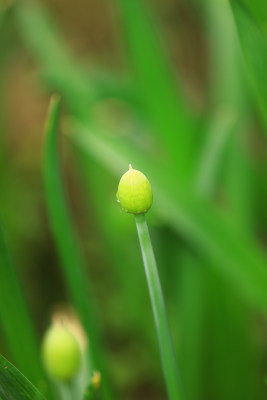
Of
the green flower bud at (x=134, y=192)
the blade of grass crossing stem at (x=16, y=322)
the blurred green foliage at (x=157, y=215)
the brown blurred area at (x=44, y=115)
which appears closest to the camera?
the green flower bud at (x=134, y=192)

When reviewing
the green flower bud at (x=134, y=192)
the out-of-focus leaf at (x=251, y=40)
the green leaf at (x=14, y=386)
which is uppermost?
the out-of-focus leaf at (x=251, y=40)

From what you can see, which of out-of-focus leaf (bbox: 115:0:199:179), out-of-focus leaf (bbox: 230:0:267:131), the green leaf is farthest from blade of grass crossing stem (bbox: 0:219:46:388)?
out-of-focus leaf (bbox: 115:0:199:179)

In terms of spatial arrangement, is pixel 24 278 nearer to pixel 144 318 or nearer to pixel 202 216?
pixel 144 318

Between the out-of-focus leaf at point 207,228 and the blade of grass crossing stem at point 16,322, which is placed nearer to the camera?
the blade of grass crossing stem at point 16,322

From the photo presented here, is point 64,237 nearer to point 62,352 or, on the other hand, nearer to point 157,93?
point 62,352

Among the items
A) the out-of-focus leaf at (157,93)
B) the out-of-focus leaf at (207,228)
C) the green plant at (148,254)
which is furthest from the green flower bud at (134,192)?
the out-of-focus leaf at (157,93)

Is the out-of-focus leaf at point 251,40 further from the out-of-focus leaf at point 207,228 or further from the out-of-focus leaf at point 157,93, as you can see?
the out-of-focus leaf at point 157,93

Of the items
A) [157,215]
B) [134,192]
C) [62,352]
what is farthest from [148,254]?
[157,215]

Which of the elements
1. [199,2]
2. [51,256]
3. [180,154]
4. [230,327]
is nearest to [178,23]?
[199,2]
